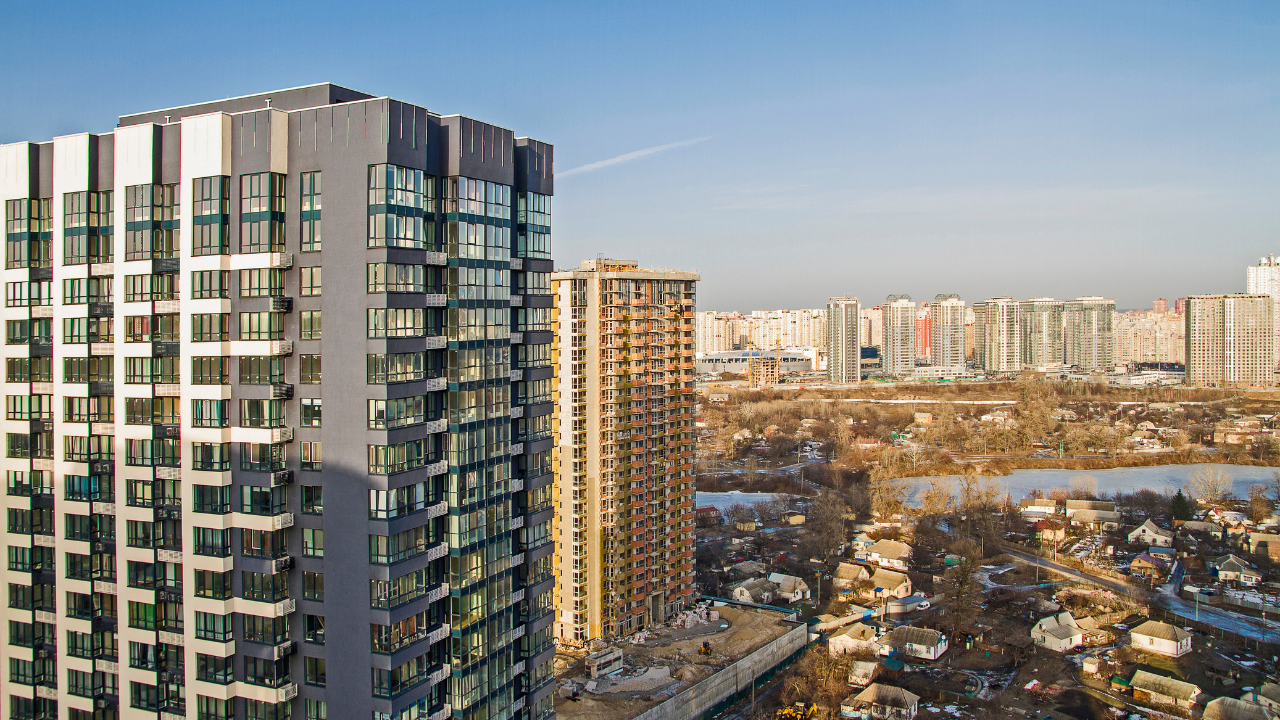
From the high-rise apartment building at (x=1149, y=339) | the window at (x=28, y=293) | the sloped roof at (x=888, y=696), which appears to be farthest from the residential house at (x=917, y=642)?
the high-rise apartment building at (x=1149, y=339)

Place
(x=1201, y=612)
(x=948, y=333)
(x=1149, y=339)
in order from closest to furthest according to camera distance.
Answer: (x=1201, y=612) → (x=1149, y=339) → (x=948, y=333)

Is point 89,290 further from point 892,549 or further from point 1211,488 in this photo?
point 1211,488

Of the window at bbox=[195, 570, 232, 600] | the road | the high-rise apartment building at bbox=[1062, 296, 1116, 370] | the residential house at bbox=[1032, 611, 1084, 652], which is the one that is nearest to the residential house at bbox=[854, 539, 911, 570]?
the road

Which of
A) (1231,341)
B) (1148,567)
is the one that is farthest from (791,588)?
(1231,341)

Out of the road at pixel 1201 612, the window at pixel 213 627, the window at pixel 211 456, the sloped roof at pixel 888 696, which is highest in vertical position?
the window at pixel 211 456

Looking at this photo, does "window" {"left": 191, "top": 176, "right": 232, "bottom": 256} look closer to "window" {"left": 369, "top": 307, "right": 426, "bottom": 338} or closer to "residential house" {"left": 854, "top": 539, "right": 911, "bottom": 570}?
"window" {"left": 369, "top": 307, "right": 426, "bottom": 338}

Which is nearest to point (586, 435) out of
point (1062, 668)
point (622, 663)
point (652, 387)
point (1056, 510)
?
point (652, 387)

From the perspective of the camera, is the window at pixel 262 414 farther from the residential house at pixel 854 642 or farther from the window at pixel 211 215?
the residential house at pixel 854 642
